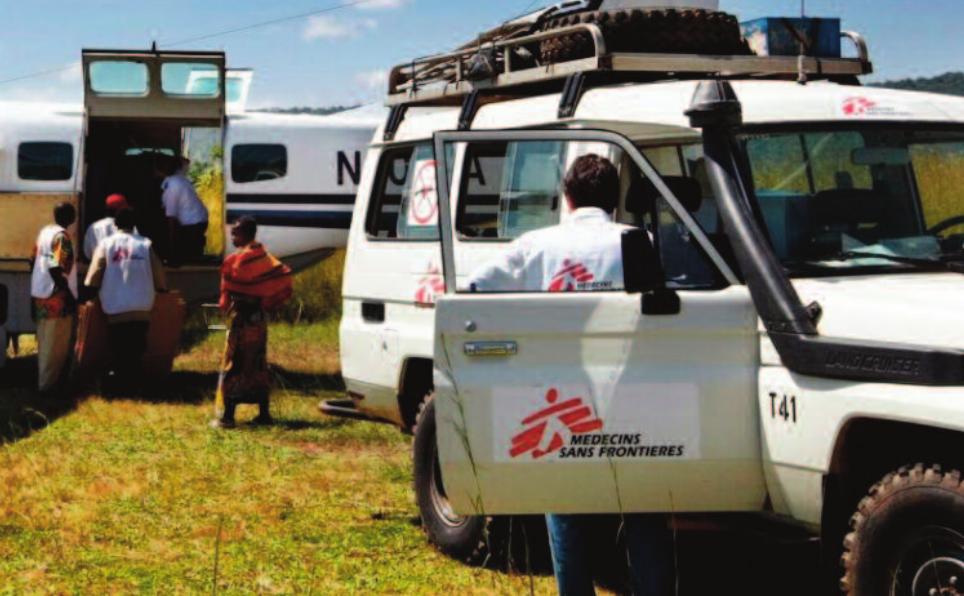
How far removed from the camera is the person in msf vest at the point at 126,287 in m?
14.6

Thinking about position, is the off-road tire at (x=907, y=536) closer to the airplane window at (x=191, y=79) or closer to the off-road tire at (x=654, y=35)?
the off-road tire at (x=654, y=35)

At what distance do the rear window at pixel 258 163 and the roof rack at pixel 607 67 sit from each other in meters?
9.38

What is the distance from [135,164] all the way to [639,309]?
14600 mm

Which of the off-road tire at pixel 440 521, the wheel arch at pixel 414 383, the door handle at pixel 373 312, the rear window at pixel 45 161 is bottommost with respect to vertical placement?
the off-road tire at pixel 440 521

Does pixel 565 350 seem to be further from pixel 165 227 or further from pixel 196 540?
pixel 165 227

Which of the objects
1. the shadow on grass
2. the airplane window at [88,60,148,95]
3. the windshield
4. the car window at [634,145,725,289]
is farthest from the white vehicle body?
the airplane window at [88,60,148,95]

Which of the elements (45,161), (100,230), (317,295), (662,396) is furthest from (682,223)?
(317,295)

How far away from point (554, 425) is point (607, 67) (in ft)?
8.40

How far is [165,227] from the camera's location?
18.8 metres

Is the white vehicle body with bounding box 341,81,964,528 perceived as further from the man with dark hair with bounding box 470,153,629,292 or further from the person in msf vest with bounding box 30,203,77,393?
the person in msf vest with bounding box 30,203,77,393

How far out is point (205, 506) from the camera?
9484 mm

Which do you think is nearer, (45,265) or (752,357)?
(752,357)

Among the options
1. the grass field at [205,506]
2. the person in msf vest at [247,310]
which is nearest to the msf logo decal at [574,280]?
the grass field at [205,506]

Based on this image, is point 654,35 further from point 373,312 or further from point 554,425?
point 554,425
